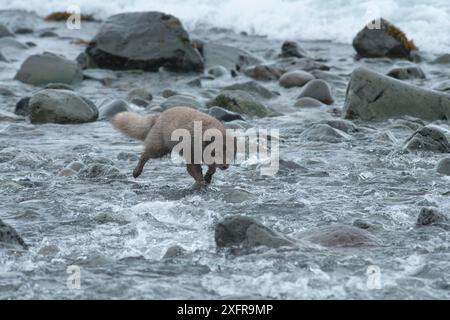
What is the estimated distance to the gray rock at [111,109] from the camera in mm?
12531

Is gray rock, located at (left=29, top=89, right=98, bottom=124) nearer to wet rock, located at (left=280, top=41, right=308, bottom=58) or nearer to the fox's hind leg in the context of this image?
the fox's hind leg

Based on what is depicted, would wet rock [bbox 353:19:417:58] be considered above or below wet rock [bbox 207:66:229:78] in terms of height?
above

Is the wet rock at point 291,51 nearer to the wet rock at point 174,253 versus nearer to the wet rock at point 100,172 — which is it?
the wet rock at point 100,172

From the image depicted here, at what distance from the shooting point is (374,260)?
643cm

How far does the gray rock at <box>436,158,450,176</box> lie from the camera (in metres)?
9.14

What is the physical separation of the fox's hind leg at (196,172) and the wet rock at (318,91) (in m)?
5.70

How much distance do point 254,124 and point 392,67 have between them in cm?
519

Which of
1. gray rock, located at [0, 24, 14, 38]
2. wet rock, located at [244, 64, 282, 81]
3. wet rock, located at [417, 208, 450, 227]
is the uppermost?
wet rock, located at [417, 208, 450, 227]

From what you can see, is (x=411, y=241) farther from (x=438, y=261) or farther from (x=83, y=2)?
(x=83, y=2)

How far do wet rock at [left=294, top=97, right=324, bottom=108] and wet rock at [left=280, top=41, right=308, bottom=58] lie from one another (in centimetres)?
481

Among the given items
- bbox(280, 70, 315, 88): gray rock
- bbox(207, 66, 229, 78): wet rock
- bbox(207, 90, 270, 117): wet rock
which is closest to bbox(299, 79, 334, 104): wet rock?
bbox(280, 70, 315, 88): gray rock

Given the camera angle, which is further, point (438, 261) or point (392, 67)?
point (392, 67)
